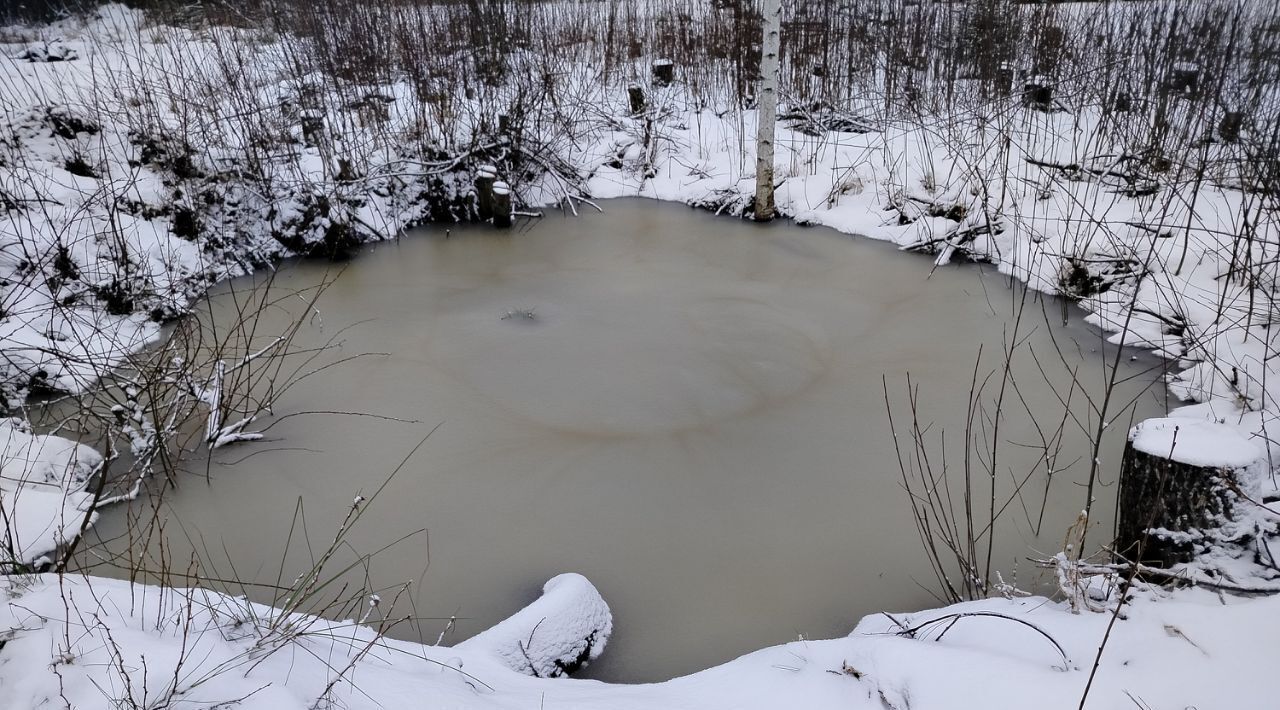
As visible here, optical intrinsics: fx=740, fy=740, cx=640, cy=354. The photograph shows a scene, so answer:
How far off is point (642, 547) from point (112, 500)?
218 centimetres

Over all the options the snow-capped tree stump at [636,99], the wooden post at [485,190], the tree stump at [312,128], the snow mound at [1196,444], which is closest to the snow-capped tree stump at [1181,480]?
the snow mound at [1196,444]

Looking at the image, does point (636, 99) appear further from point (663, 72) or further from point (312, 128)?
point (312, 128)

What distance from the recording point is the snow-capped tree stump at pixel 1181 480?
1.97 meters

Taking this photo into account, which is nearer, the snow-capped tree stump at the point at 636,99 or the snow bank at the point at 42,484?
the snow bank at the point at 42,484

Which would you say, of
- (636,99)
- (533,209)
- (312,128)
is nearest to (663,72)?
(636,99)

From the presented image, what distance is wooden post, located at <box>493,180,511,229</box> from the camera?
6.34m

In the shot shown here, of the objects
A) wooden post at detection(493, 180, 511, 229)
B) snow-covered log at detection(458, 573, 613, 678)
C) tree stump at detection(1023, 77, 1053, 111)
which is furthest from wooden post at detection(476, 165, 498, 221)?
tree stump at detection(1023, 77, 1053, 111)

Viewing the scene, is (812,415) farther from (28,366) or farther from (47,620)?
(28,366)

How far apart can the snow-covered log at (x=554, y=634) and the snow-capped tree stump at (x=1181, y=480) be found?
1.56 meters

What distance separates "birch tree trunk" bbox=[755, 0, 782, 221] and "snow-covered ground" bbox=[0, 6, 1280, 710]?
0.81ft

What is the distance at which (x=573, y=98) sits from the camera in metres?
8.00

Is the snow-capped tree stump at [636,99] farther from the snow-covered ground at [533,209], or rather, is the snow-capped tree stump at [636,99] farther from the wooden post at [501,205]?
the wooden post at [501,205]

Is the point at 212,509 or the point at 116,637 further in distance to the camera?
the point at 212,509

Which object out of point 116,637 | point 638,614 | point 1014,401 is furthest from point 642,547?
point 1014,401
